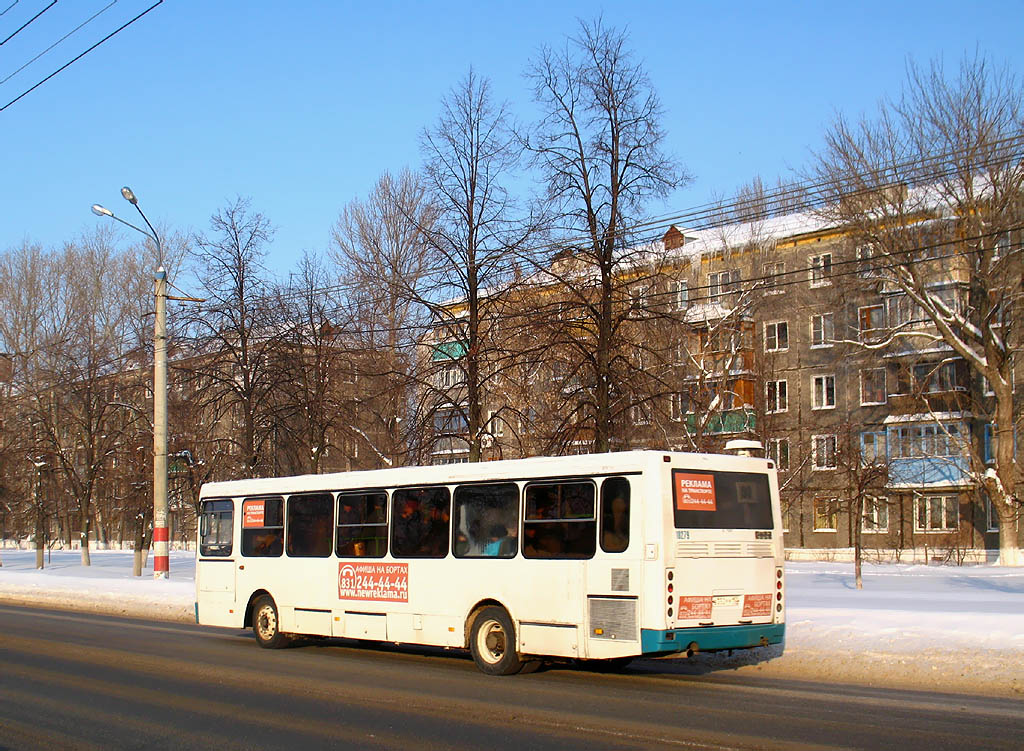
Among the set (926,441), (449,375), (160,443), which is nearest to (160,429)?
(160,443)

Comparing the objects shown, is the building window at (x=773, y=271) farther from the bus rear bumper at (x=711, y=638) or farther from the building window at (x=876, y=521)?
the bus rear bumper at (x=711, y=638)

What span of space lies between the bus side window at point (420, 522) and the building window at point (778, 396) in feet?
135

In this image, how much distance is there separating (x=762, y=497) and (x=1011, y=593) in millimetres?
15009

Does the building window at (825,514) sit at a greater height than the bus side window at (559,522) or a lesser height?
lesser

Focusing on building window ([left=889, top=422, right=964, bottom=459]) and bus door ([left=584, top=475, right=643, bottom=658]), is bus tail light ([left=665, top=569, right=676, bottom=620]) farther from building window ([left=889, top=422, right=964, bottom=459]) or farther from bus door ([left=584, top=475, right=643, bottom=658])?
building window ([left=889, top=422, right=964, bottom=459])

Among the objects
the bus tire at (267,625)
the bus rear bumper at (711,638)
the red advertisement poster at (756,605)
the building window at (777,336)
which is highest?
the building window at (777,336)

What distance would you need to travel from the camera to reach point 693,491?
1285cm

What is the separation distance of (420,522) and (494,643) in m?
2.11

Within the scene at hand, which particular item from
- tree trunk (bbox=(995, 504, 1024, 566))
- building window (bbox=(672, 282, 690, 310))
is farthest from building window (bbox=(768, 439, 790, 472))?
tree trunk (bbox=(995, 504, 1024, 566))

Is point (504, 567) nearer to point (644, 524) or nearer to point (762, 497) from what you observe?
point (644, 524)

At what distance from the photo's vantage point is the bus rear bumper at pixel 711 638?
478 inches

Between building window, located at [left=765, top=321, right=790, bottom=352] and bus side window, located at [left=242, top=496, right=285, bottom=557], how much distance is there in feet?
135

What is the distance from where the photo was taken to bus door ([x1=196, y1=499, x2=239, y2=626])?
733 inches

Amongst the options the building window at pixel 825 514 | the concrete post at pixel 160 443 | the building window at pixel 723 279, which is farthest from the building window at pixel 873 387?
the concrete post at pixel 160 443
